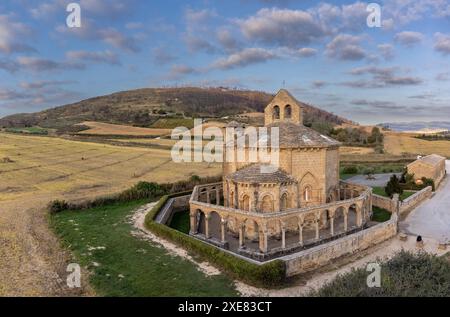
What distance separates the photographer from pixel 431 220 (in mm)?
30625

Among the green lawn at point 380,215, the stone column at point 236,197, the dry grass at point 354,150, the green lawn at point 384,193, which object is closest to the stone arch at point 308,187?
the stone column at point 236,197

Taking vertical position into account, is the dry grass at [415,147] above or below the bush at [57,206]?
above

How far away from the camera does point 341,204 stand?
24.6m

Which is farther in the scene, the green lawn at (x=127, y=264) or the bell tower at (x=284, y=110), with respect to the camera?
the bell tower at (x=284, y=110)

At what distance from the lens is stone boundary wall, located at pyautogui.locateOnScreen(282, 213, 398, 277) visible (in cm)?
1882

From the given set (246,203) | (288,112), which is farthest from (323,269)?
(288,112)

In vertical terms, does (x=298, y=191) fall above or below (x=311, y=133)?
below

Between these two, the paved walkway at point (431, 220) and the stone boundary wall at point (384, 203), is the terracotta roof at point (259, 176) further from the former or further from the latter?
the stone boundary wall at point (384, 203)

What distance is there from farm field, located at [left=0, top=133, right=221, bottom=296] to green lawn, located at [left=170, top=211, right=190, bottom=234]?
919 centimetres

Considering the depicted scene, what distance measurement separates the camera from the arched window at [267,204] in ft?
81.3

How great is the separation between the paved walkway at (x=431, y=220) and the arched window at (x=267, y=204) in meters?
11.3

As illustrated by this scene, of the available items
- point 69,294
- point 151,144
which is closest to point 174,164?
point 151,144

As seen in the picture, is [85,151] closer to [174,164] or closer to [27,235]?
[174,164]

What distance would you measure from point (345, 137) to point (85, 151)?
67.1 m
